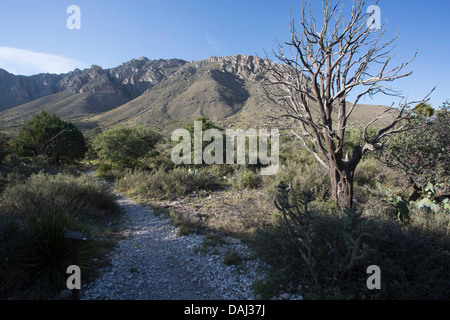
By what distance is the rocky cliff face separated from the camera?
10275cm

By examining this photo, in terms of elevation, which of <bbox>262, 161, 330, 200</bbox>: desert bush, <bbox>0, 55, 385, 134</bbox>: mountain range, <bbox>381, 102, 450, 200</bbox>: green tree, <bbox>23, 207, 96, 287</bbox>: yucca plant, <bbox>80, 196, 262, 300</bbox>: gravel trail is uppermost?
<bbox>0, 55, 385, 134</bbox>: mountain range

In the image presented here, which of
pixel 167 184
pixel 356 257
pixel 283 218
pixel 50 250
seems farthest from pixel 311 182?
pixel 50 250

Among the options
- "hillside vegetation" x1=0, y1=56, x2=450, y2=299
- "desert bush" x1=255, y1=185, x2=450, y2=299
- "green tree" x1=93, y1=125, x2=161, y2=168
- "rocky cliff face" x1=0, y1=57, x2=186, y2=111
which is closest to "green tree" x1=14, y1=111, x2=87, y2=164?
"green tree" x1=93, y1=125, x2=161, y2=168

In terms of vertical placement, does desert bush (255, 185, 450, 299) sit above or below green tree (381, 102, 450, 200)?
below

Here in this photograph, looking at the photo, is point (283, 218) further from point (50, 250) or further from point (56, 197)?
point (56, 197)

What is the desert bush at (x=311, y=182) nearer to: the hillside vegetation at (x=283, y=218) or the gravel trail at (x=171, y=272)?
the hillside vegetation at (x=283, y=218)

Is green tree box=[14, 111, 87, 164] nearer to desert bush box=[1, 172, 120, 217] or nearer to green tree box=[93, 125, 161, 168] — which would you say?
green tree box=[93, 125, 161, 168]

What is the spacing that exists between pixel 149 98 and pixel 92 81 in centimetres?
5660

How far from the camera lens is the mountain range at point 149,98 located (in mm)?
52094

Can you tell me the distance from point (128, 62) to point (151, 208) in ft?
553

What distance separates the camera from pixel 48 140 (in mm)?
17219

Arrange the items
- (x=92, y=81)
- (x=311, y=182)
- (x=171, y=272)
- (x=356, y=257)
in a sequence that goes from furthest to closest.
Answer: (x=92, y=81)
(x=311, y=182)
(x=171, y=272)
(x=356, y=257)

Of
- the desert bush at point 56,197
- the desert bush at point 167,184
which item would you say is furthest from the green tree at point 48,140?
the desert bush at point 56,197

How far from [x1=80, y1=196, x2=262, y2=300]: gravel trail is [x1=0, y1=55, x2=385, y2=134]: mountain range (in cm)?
2132
